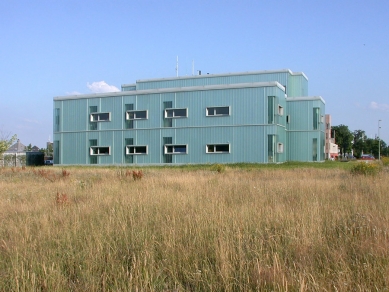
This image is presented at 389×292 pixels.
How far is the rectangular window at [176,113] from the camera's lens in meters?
37.7

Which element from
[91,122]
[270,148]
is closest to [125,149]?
[91,122]

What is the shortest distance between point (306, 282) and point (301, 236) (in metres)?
1.55

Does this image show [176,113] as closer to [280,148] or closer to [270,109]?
[270,109]

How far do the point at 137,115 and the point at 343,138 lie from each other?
Result: 2973 inches

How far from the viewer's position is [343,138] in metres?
102

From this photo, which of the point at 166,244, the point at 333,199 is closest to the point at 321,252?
the point at 166,244

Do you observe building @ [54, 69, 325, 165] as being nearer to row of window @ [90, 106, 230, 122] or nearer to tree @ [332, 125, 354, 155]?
row of window @ [90, 106, 230, 122]

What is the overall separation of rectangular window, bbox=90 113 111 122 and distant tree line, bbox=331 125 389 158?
72.7 meters

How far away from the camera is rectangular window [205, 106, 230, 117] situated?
36.3 metres

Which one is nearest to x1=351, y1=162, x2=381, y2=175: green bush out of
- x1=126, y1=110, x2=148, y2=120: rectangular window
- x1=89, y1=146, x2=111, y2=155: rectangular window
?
x1=126, y1=110, x2=148, y2=120: rectangular window

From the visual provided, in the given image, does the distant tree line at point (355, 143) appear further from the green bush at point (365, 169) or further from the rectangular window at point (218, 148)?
the green bush at point (365, 169)

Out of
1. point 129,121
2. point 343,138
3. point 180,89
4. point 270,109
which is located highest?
point 180,89

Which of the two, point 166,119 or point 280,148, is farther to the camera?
point 166,119

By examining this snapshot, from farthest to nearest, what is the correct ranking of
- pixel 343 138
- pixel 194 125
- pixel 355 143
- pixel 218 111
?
pixel 355 143 < pixel 343 138 < pixel 194 125 < pixel 218 111
